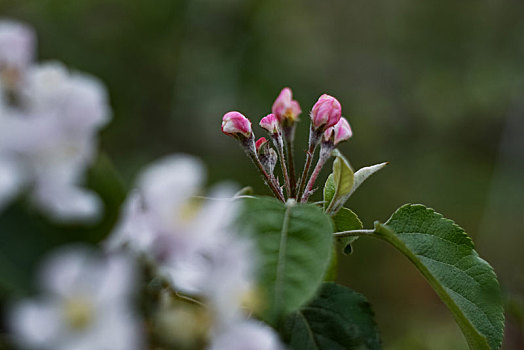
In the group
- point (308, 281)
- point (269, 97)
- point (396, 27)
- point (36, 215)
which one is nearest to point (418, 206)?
point (308, 281)

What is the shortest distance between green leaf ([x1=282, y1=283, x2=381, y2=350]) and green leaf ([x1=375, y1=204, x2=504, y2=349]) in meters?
0.06

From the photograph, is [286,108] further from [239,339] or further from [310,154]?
[239,339]

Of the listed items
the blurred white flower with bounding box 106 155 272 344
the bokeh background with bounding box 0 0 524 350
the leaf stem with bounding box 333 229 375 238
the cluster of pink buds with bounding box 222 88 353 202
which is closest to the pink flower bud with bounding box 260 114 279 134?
the cluster of pink buds with bounding box 222 88 353 202

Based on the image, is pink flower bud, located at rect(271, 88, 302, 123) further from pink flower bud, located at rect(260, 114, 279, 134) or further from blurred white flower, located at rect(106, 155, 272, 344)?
blurred white flower, located at rect(106, 155, 272, 344)

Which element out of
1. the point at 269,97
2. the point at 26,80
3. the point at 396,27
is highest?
the point at 26,80

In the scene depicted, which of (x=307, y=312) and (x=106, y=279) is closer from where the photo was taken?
(x=106, y=279)

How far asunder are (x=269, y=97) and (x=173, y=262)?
2254mm

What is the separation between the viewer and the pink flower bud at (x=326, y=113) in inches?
16.9

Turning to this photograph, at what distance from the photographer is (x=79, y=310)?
0.57 ft

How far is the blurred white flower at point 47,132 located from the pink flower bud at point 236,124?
24 cm

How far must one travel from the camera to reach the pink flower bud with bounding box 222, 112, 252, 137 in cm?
44

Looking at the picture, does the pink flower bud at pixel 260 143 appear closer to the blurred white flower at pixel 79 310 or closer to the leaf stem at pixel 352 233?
the leaf stem at pixel 352 233

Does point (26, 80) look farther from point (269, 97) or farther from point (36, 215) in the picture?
point (269, 97)

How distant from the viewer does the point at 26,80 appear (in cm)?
21
